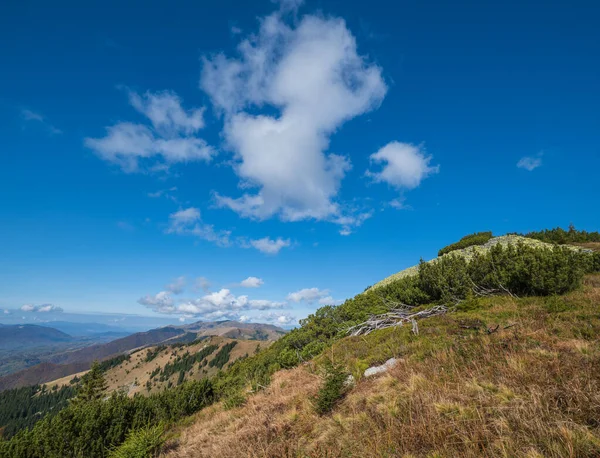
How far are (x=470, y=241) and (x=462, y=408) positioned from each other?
128 ft

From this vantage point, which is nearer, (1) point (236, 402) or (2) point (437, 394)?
(2) point (437, 394)

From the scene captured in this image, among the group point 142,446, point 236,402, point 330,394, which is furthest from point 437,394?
point 236,402

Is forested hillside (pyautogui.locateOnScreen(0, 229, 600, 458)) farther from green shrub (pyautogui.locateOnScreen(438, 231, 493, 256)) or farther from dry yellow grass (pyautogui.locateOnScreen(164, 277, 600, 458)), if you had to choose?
green shrub (pyautogui.locateOnScreen(438, 231, 493, 256))

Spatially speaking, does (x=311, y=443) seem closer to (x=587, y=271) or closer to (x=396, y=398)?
(x=396, y=398)

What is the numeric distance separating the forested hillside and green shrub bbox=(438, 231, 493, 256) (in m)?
17.9

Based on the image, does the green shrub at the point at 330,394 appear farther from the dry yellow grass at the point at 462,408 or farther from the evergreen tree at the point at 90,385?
the evergreen tree at the point at 90,385

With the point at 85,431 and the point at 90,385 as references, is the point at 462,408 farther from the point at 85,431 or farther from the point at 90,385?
the point at 90,385

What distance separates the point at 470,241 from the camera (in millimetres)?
38000

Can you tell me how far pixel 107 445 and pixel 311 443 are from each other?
12.3 meters

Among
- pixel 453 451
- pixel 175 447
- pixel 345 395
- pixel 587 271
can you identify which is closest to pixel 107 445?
pixel 175 447

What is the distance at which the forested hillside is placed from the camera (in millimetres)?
4633

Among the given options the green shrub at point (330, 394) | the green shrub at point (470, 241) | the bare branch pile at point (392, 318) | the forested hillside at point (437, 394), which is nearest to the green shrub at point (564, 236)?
the green shrub at point (470, 241)

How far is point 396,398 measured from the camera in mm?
6773

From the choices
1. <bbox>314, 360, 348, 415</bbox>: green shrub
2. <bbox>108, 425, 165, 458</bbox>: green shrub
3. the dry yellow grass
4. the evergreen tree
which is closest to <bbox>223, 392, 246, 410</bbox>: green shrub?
the dry yellow grass
